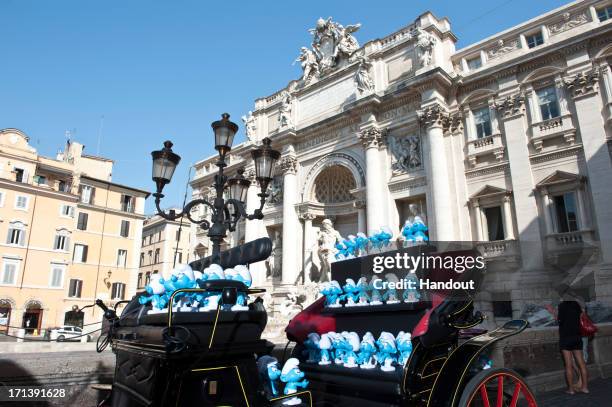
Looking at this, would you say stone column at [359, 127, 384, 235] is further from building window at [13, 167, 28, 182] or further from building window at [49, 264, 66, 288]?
building window at [13, 167, 28, 182]

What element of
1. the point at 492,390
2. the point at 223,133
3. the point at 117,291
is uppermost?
the point at 223,133

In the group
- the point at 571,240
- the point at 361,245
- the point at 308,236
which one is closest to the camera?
the point at 361,245

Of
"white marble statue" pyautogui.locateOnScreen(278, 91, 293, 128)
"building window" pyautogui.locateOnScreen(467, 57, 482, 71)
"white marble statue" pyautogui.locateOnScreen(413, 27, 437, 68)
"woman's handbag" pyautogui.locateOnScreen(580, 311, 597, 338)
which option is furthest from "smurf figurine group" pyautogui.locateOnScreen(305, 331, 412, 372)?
"white marble statue" pyautogui.locateOnScreen(278, 91, 293, 128)

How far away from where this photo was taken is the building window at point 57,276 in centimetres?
2609

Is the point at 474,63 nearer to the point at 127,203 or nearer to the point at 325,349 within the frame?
the point at 325,349

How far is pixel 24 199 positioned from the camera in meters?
26.0

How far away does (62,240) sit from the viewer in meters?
27.2

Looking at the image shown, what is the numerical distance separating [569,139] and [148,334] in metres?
15.0

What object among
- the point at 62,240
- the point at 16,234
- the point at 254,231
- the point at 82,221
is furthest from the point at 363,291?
the point at 82,221

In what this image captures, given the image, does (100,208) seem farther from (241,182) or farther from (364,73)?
(241,182)

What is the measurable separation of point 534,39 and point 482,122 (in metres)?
3.64

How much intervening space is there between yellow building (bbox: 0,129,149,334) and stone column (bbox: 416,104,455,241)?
24.8 meters

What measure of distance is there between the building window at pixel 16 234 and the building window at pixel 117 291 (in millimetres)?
6989

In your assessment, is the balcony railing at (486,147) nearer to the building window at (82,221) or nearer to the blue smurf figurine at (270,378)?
the blue smurf figurine at (270,378)
